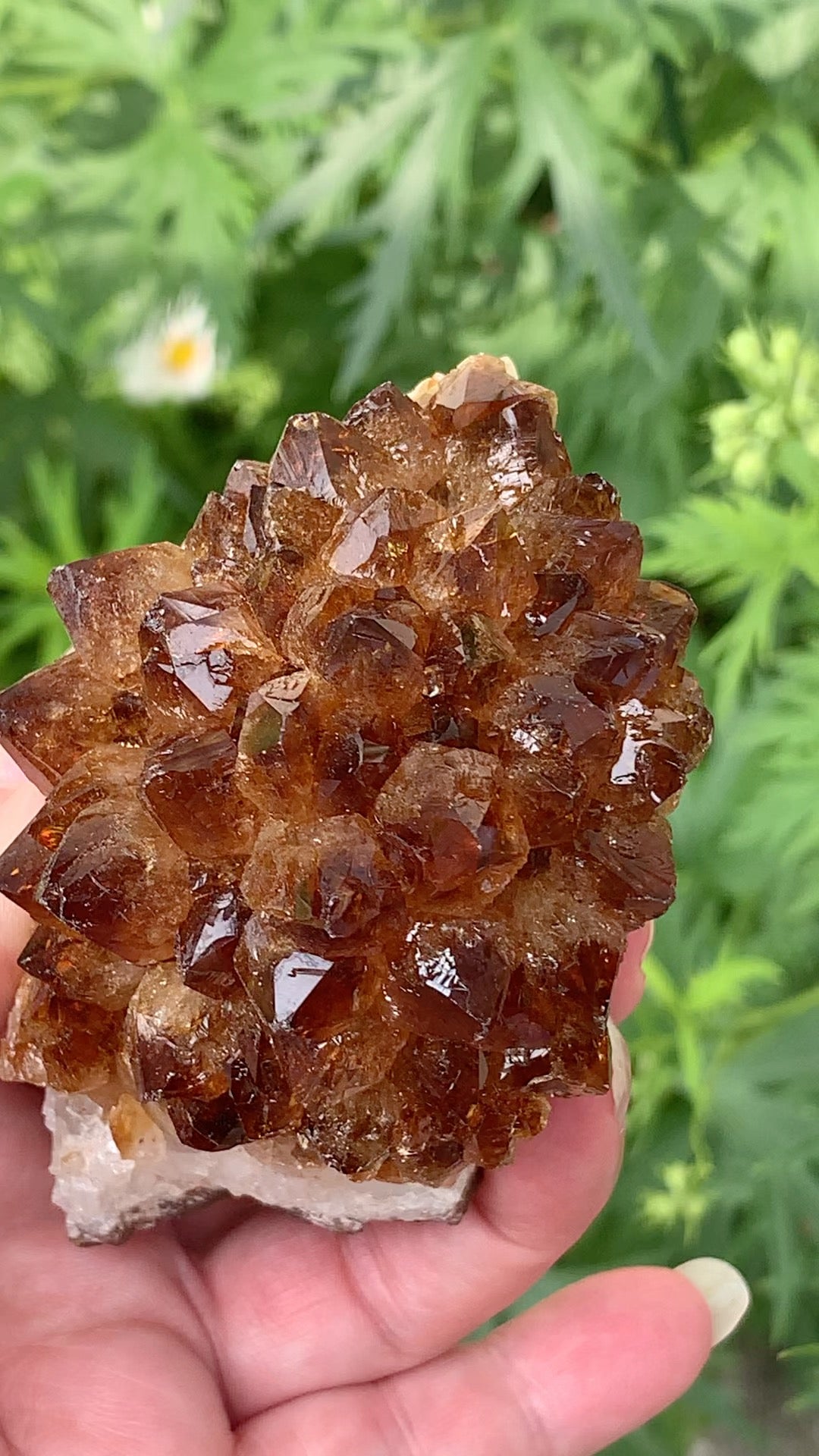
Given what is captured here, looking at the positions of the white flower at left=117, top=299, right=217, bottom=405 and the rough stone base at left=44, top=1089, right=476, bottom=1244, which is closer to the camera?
the rough stone base at left=44, top=1089, right=476, bottom=1244

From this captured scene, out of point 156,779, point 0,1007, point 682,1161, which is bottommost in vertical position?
point 682,1161

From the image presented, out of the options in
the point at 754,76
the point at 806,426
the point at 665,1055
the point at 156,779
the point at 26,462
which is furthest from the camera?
the point at 26,462

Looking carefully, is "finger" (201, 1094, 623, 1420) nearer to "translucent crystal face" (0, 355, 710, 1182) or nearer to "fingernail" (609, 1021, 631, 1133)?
"fingernail" (609, 1021, 631, 1133)

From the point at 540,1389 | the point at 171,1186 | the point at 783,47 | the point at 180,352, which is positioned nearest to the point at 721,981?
the point at 540,1389

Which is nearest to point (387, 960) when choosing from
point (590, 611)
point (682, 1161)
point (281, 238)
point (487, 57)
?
point (590, 611)

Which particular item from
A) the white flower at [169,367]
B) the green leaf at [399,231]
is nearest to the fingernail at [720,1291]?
the green leaf at [399,231]

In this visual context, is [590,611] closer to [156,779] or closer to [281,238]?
[156,779]

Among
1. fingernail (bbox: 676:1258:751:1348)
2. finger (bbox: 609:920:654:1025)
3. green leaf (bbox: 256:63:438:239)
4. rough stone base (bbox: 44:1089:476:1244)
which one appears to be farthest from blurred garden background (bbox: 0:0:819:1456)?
rough stone base (bbox: 44:1089:476:1244)
